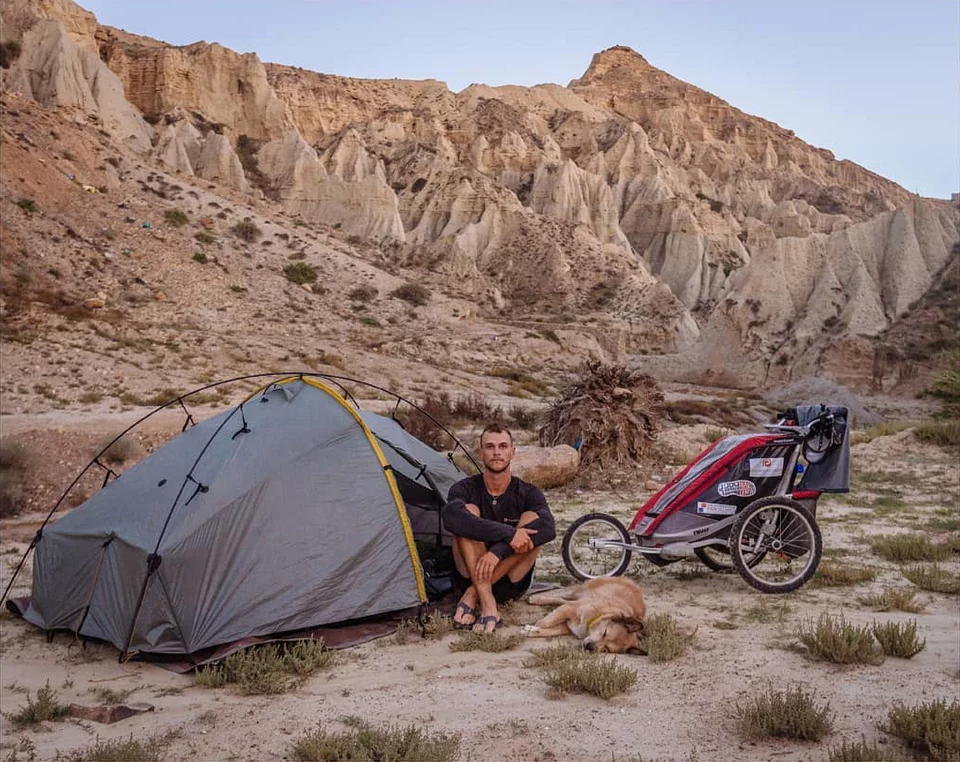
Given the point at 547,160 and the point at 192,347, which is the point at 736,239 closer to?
the point at 547,160

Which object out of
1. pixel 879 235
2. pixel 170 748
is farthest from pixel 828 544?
pixel 879 235

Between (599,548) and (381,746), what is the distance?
11.6 ft

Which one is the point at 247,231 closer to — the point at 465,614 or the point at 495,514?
the point at 495,514

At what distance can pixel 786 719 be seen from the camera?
351 centimetres

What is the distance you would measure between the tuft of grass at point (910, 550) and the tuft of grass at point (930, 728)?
415cm

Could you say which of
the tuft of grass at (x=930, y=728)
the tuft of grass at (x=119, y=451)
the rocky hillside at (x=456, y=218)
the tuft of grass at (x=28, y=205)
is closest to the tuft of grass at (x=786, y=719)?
the tuft of grass at (x=930, y=728)

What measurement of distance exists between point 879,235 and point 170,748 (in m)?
48.6

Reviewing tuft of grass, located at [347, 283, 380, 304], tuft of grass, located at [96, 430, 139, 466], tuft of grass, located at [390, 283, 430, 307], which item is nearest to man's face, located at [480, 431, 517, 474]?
tuft of grass, located at [96, 430, 139, 466]

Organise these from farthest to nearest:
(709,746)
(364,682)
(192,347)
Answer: (192,347) < (364,682) < (709,746)

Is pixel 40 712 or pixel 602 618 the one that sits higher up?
pixel 602 618

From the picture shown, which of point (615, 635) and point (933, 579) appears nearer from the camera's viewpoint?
point (615, 635)

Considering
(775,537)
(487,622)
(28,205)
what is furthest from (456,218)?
(487,622)

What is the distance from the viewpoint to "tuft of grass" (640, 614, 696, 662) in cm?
459

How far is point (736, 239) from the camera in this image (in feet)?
257
